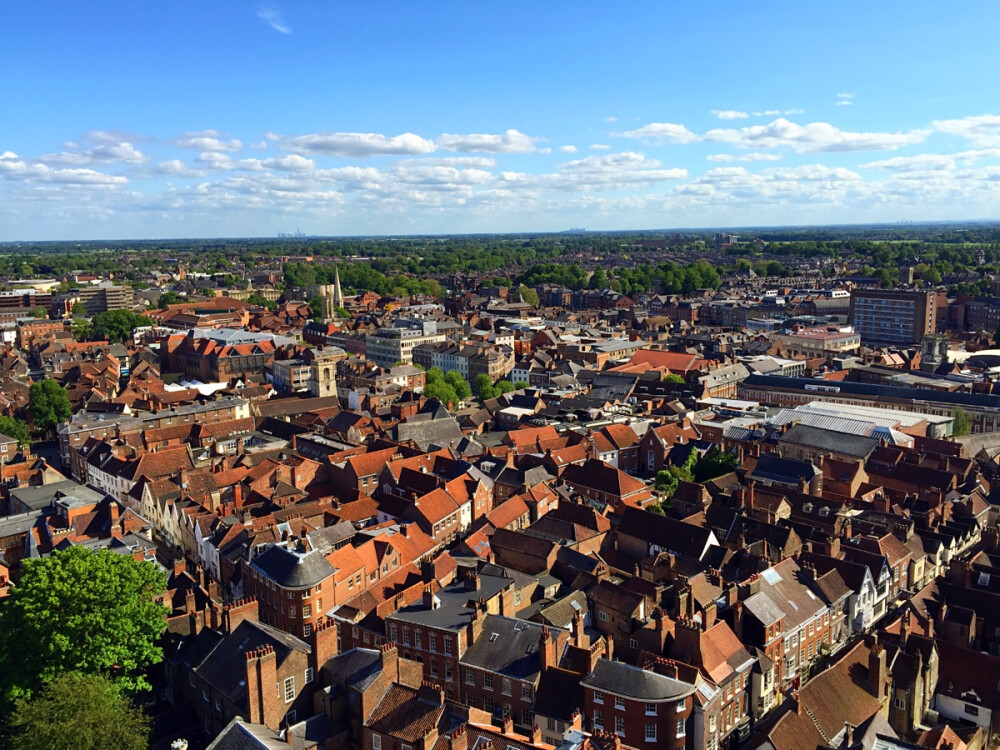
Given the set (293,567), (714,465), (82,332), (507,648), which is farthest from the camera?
(82,332)

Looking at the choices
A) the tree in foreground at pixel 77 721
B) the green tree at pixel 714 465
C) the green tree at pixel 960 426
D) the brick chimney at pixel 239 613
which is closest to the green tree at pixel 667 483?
the green tree at pixel 714 465

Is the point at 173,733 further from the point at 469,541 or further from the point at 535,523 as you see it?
the point at 535,523

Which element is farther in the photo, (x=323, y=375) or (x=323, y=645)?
(x=323, y=375)

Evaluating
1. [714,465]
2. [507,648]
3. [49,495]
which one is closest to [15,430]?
[49,495]

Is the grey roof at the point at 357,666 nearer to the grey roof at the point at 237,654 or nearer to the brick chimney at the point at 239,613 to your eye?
the grey roof at the point at 237,654

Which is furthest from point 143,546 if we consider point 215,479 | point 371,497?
point 371,497

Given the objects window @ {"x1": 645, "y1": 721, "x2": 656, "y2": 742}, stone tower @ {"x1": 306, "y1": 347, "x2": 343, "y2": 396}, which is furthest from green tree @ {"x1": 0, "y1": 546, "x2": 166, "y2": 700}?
stone tower @ {"x1": 306, "y1": 347, "x2": 343, "y2": 396}

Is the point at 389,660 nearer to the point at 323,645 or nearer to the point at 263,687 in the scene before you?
the point at 323,645
